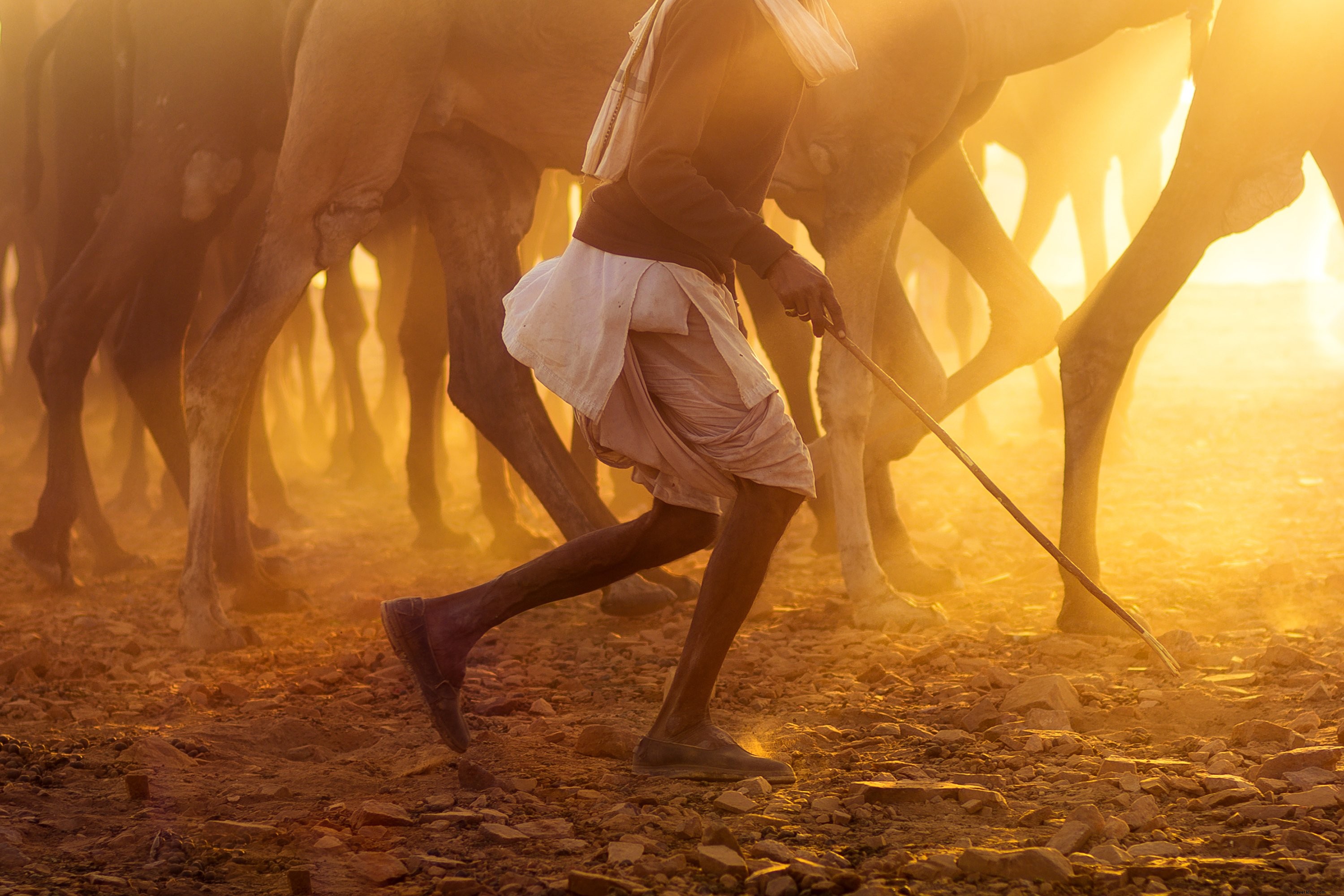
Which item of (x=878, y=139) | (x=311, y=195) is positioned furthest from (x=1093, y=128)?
(x=311, y=195)

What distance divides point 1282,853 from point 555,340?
1.83 meters

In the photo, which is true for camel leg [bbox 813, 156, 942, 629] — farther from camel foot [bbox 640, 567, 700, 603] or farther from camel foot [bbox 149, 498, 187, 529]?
camel foot [bbox 149, 498, 187, 529]

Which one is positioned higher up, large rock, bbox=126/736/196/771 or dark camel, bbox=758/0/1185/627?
dark camel, bbox=758/0/1185/627

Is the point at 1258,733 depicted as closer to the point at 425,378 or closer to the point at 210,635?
the point at 210,635

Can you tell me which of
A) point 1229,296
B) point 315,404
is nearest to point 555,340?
point 315,404

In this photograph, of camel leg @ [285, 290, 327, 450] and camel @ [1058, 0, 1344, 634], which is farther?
camel leg @ [285, 290, 327, 450]

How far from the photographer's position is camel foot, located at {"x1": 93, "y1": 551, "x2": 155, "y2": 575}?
6832 mm

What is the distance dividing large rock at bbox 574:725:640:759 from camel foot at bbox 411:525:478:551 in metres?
3.91

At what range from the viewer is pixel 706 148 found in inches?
123

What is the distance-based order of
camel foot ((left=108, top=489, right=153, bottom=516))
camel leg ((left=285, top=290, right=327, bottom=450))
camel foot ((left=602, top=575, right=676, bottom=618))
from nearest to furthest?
camel foot ((left=602, top=575, right=676, bottom=618))
camel foot ((left=108, top=489, right=153, bottom=516))
camel leg ((left=285, top=290, right=327, bottom=450))

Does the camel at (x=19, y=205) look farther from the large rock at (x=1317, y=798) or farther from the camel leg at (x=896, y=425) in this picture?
the large rock at (x=1317, y=798)

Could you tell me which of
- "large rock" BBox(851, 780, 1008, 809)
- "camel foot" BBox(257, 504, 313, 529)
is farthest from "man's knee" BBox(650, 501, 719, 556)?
"camel foot" BBox(257, 504, 313, 529)

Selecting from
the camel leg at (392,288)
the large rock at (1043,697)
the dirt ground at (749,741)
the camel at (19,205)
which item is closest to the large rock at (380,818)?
the dirt ground at (749,741)

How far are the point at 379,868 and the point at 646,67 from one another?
181 cm
